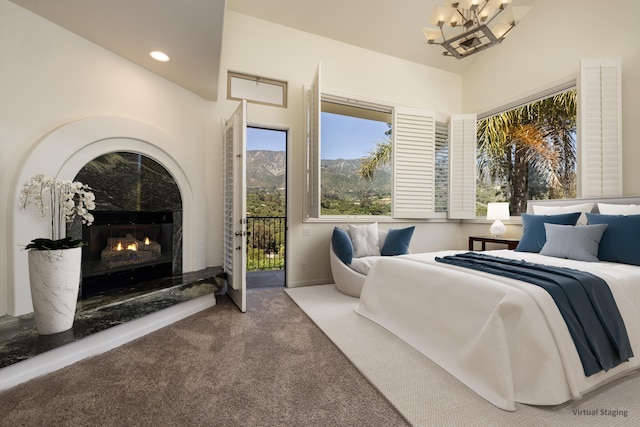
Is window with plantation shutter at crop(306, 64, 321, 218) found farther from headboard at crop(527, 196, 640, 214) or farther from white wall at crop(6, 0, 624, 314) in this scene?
headboard at crop(527, 196, 640, 214)

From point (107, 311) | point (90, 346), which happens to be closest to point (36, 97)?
point (107, 311)

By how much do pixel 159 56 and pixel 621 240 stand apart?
4.50 m

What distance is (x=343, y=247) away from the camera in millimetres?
3518

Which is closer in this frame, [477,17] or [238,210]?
[477,17]

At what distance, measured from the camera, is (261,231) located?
210 inches

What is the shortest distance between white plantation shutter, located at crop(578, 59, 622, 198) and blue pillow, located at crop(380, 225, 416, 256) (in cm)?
211

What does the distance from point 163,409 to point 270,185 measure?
12.5 feet

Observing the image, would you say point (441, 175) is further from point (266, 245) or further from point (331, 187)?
point (266, 245)

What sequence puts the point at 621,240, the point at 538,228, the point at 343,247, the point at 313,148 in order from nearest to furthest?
the point at 621,240, the point at 538,228, the point at 343,247, the point at 313,148

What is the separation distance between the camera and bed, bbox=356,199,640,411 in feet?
4.80

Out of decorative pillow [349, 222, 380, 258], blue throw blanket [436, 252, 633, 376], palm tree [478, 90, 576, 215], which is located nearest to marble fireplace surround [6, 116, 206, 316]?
decorative pillow [349, 222, 380, 258]

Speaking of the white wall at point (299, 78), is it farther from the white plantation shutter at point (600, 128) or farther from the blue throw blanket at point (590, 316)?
the blue throw blanket at point (590, 316)

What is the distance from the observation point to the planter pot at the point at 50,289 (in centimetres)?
181

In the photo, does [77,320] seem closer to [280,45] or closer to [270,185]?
[270,185]
